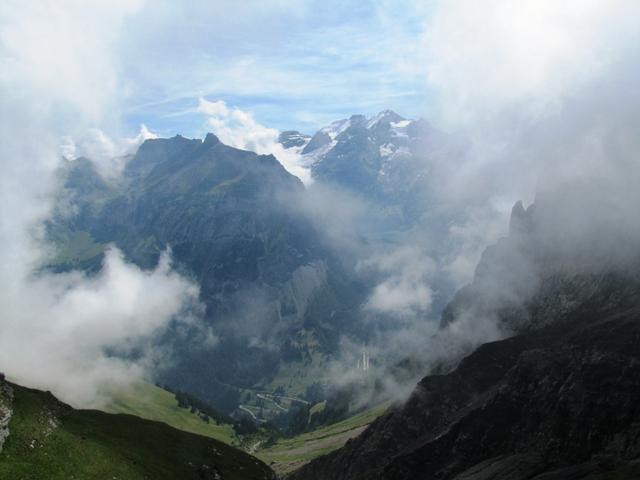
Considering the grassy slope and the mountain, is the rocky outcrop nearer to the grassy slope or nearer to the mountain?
the grassy slope

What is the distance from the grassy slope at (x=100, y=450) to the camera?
90062mm

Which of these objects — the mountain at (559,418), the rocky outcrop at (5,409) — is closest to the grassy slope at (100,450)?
the rocky outcrop at (5,409)

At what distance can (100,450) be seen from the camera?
107 metres

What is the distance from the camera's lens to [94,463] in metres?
99.9

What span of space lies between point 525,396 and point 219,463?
3515 inches

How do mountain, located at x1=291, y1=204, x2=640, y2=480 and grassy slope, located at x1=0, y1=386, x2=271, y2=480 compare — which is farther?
mountain, located at x1=291, y1=204, x2=640, y2=480

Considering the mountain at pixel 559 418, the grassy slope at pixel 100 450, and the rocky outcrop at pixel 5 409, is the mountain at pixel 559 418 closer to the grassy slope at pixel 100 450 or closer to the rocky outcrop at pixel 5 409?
the grassy slope at pixel 100 450

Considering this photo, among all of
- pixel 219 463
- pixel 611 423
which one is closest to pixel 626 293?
pixel 611 423

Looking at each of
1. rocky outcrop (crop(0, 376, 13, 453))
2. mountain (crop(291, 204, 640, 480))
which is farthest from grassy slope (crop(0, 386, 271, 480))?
mountain (crop(291, 204, 640, 480))

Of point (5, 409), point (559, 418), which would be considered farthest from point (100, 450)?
point (559, 418)

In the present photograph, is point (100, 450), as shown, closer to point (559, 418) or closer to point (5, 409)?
point (5, 409)

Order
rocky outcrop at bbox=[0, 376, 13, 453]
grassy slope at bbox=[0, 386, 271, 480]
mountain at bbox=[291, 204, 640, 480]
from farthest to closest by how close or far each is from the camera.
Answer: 1. mountain at bbox=[291, 204, 640, 480]
2. grassy slope at bbox=[0, 386, 271, 480]
3. rocky outcrop at bbox=[0, 376, 13, 453]

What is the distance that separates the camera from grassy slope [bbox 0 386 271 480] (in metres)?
90.1

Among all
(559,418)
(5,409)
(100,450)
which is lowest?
(100,450)
